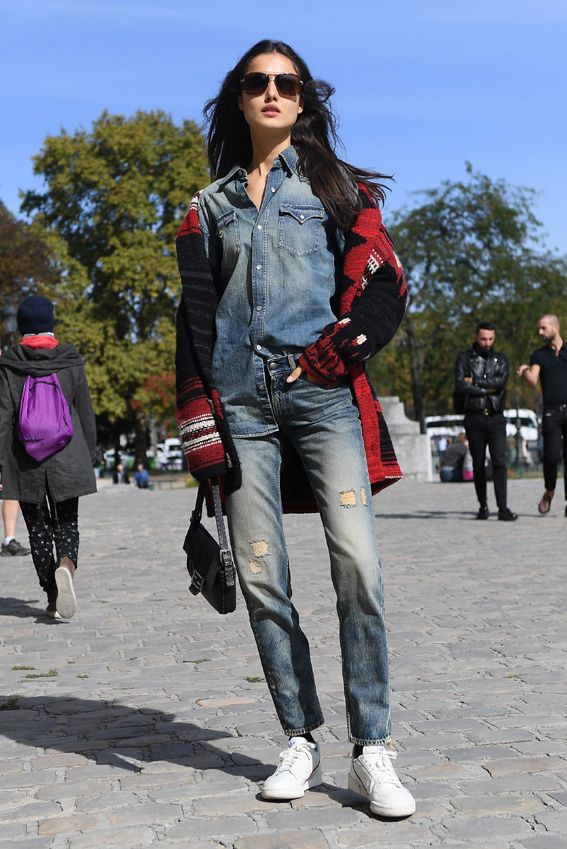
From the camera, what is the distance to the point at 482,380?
1588 cm

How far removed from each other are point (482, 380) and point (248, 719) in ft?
35.6

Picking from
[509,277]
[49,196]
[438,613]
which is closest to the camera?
[438,613]

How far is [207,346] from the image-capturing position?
4.25 meters

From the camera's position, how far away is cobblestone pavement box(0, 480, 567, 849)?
3.95m

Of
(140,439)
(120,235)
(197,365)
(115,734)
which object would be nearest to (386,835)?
(197,365)

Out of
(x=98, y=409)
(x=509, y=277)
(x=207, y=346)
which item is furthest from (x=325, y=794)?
(x=98, y=409)

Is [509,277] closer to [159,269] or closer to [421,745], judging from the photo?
[159,269]

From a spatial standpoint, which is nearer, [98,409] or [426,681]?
[426,681]

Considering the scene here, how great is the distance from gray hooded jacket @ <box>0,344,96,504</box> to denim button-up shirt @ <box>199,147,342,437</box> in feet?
13.7

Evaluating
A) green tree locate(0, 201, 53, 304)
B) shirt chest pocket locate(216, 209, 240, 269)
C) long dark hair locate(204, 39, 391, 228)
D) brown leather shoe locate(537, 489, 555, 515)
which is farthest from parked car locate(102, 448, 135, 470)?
shirt chest pocket locate(216, 209, 240, 269)

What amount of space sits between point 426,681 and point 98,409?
5213cm

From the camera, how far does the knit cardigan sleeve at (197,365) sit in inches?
163

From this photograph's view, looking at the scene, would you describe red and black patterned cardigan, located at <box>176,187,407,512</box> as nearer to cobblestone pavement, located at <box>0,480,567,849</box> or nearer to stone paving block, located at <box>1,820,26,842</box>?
cobblestone pavement, located at <box>0,480,567,849</box>

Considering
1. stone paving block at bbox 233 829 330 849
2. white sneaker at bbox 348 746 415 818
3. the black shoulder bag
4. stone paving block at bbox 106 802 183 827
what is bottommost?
stone paving block at bbox 106 802 183 827
